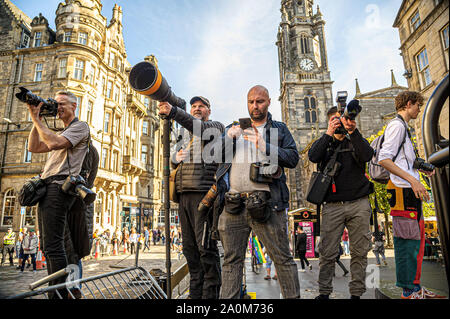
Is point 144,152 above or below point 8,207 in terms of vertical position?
above

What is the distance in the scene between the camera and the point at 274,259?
89.3 inches

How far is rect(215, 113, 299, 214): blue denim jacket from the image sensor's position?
94.7 inches

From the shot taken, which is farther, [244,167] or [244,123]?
[244,167]

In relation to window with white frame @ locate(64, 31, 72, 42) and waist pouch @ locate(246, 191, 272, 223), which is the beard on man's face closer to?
waist pouch @ locate(246, 191, 272, 223)

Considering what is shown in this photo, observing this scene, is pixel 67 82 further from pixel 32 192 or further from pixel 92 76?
pixel 32 192

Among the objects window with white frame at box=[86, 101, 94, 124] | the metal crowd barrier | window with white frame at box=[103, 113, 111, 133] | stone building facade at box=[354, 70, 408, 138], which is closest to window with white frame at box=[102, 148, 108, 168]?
window with white frame at box=[103, 113, 111, 133]

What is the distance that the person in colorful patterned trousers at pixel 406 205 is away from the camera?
8.50 ft

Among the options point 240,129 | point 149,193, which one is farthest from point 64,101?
point 149,193

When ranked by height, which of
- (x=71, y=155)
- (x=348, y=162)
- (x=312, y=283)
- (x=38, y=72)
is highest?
(x=38, y=72)

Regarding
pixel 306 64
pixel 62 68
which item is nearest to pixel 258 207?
pixel 62 68

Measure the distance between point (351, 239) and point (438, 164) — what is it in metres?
2.19

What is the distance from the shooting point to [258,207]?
2.16m

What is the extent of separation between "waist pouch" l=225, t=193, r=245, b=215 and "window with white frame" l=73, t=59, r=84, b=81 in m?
25.9

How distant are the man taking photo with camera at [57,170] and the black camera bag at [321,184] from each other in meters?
2.64
